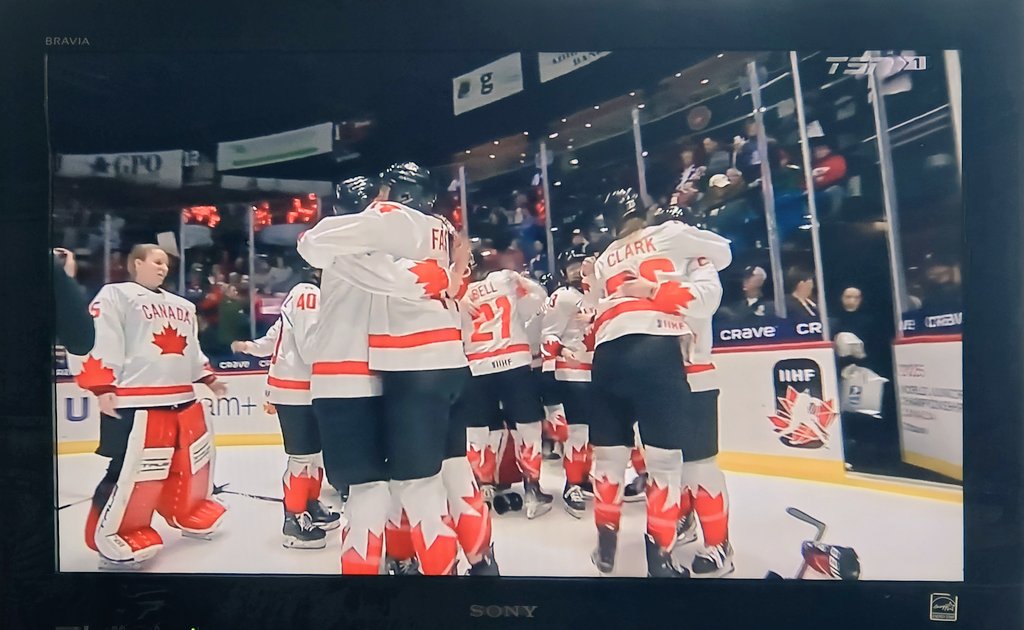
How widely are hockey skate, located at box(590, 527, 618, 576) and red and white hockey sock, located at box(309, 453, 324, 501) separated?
18.8 inches

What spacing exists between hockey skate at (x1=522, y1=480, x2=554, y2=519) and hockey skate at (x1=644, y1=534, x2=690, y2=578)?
0.19 metres

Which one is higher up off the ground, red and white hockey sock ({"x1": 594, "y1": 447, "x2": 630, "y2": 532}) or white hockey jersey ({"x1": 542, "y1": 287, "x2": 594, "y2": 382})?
white hockey jersey ({"x1": 542, "y1": 287, "x2": 594, "y2": 382})

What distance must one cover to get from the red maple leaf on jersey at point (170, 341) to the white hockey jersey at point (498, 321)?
1.62 feet

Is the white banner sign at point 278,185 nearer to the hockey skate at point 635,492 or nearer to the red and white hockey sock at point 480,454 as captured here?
the red and white hockey sock at point 480,454

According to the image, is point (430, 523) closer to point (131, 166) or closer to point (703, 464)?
point (703, 464)

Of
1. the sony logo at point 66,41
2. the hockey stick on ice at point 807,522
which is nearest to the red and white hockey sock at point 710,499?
the hockey stick on ice at point 807,522

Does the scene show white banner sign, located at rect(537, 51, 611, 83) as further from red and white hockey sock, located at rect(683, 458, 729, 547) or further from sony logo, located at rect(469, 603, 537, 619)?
sony logo, located at rect(469, 603, 537, 619)

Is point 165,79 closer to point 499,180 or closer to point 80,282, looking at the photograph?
point 80,282

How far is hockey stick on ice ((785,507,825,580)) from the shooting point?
3.39ft

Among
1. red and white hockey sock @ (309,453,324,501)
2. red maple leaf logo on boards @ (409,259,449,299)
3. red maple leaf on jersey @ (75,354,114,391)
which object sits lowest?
red and white hockey sock @ (309,453,324,501)

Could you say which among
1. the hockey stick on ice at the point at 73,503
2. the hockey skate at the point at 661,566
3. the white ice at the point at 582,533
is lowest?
the hockey skate at the point at 661,566

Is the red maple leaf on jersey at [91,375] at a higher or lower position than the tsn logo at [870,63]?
lower

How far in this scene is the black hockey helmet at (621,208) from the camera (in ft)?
3.44

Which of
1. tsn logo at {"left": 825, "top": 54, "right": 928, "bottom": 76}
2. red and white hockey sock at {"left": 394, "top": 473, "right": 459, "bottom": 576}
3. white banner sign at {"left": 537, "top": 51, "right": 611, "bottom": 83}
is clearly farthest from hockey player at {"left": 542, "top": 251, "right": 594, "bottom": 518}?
tsn logo at {"left": 825, "top": 54, "right": 928, "bottom": 76}
